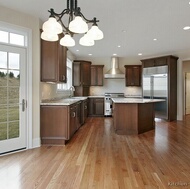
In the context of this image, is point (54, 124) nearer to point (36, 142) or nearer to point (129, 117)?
point (36, 142)

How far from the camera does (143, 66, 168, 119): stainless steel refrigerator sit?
7227 mm

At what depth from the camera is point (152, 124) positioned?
5.77m

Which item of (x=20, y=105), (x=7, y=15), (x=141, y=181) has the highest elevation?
(x=7, y=15)

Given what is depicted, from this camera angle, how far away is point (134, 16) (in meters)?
3.89

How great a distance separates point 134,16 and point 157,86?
4.29m

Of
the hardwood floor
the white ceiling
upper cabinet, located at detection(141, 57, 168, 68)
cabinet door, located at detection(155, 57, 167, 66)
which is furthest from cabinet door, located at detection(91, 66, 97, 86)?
the hardwood floor

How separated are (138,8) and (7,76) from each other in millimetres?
2893

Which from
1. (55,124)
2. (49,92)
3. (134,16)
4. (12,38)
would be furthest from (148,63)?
(12,38)

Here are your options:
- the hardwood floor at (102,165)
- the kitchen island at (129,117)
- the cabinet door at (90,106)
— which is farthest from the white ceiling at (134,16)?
the cabinet door at (90,106)

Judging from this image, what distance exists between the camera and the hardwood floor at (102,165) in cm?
238

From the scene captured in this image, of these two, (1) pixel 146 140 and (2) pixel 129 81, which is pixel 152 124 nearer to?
(1) pixel 146 140

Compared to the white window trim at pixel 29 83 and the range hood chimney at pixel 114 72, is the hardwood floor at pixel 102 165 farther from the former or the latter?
the range hood chimney at pixel 114 72

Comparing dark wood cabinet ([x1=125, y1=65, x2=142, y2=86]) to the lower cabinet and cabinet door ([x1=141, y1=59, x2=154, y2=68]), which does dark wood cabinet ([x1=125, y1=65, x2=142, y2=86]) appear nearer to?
cabinet door ([x1=141, y1=59, x2=154, y2=68])

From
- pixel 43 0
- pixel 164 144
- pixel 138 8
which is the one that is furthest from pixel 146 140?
pixel 43 0
